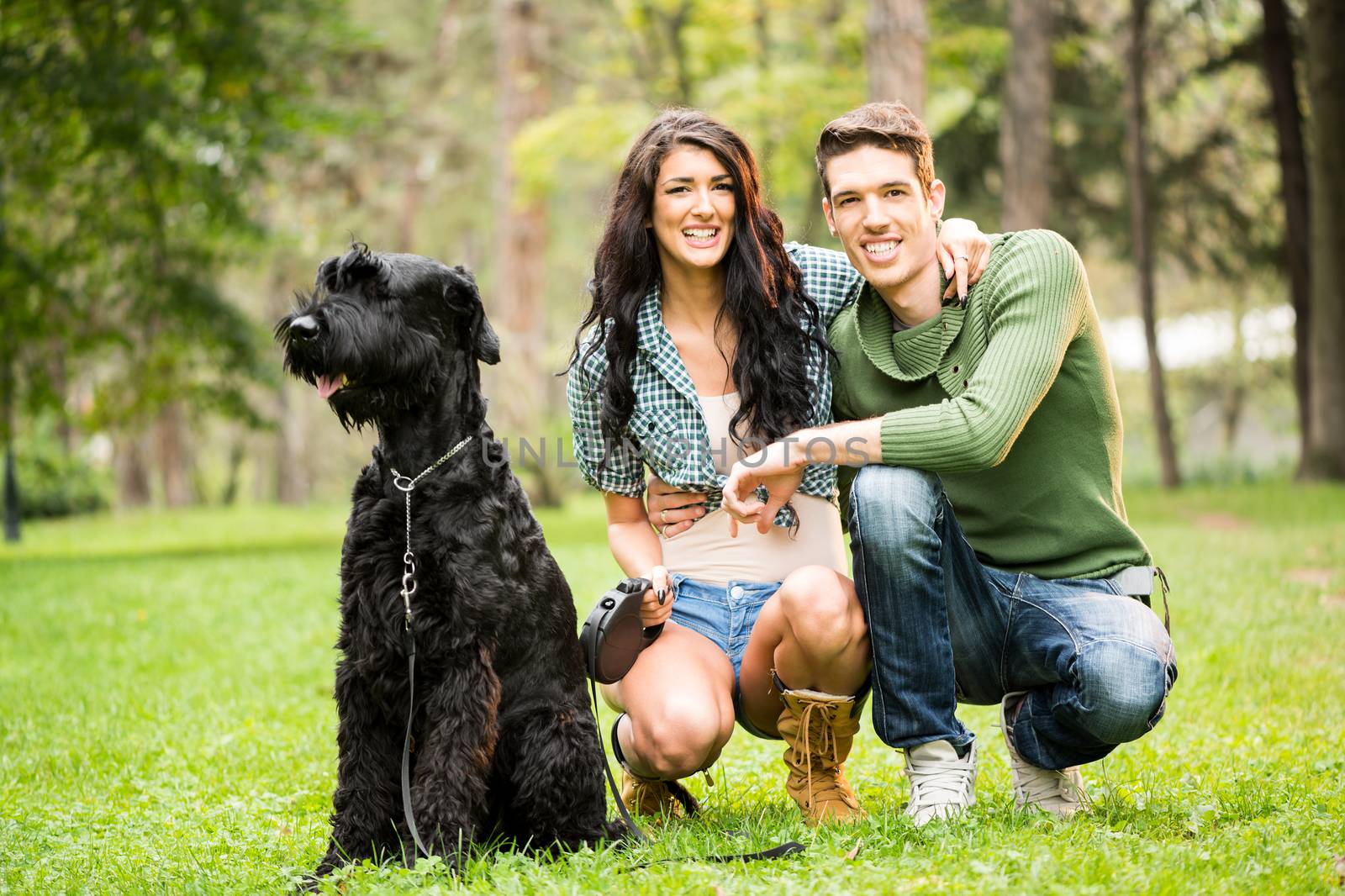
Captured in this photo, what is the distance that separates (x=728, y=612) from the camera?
346 centimetres

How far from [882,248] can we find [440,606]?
1507 mm

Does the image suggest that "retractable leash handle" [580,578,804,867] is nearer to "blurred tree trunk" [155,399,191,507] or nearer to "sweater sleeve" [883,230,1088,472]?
"sweater sleeve" [883,230,1088,472]

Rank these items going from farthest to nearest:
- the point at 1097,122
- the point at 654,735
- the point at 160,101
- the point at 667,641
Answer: the point at 1097,122, the point at 160,101, the point at 667,641, the point at 654,735

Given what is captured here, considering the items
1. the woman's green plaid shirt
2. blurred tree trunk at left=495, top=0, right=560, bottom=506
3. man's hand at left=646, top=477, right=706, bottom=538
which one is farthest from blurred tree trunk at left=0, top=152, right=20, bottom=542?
man's hand at left=646, top=477, right=706, bottom=538

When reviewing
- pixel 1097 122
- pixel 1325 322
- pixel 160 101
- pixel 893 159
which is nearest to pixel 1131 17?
pixel 1097 122

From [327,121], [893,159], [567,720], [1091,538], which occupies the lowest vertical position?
[567,720]

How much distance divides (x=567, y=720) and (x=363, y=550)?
2.14 ft

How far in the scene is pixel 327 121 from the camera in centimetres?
1184

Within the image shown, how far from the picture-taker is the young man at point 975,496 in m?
3.00

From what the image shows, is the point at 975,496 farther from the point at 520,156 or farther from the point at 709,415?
the point at 520,156

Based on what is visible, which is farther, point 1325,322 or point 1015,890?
point 1325,322

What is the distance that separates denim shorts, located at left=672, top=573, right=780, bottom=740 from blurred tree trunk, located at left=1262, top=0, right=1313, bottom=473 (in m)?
12.7

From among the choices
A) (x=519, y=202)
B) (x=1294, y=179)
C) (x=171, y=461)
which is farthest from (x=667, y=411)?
(x=171, y=461)

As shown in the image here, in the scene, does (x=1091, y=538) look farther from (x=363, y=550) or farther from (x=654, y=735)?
(x=363, y=550)
